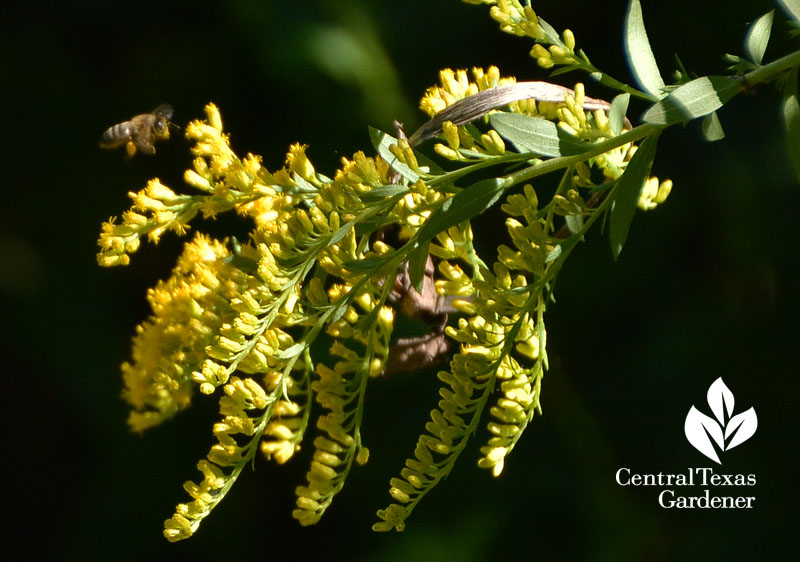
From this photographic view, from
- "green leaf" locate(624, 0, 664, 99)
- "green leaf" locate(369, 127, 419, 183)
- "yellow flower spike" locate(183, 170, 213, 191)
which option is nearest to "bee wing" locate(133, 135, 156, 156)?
"yellow flower spike" locate(183, 170, 213, 191)

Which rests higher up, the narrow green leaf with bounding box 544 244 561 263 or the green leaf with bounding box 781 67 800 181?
the green leaf with bounding box 781 67 800 181

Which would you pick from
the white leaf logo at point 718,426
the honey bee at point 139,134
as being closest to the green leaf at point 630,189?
the white leaf logo at point 718,426

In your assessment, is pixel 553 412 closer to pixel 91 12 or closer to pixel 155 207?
pixel 155 207

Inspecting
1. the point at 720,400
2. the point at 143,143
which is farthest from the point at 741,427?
the point at 143,143

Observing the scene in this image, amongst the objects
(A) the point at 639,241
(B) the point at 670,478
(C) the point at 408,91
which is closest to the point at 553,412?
(B) the point at 670,478

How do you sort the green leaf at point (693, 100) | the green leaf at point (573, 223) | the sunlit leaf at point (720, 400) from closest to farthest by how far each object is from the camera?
the green leaf at point (693, 100) → the green leaf at point (573, 223) → the sunlit leaf at point (720, 400)

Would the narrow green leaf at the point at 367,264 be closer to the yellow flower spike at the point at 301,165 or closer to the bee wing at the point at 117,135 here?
the yellow flower spike at the point at 301,165

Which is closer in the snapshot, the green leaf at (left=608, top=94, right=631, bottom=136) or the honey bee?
the green leaf at (left=608, top=94, right=631, bottom=136)

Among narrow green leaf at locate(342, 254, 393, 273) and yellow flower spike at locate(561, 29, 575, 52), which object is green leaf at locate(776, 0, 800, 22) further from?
narrow green leaf at locate(342, 254, 393, 273)
